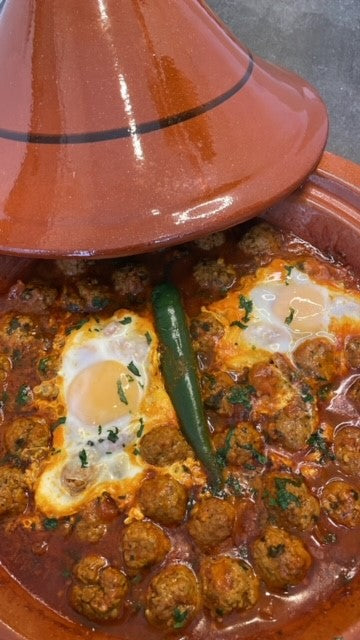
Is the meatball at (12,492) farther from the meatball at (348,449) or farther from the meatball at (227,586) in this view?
the meatball at (348,449)

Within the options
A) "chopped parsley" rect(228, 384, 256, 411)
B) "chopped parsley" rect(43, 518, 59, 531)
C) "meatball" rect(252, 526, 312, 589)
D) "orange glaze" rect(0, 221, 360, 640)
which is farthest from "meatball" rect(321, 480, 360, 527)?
"chopped parsley" rect(43, 518, 59, 531)

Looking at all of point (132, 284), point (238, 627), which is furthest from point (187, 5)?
point (238, 627)

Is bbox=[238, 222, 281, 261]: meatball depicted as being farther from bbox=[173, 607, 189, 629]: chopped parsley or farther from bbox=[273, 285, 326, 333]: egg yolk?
bbox=[173, 607, 189, 629]: chopped parsley

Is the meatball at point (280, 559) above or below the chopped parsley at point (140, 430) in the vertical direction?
below

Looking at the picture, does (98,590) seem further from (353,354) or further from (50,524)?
(353,354)

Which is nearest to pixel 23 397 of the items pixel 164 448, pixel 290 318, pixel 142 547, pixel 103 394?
pixel 103 394

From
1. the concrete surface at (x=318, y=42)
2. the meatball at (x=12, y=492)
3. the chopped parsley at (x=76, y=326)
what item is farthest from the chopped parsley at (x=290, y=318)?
the concrete surface at (x=318, y=42)

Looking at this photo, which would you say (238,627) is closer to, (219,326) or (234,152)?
(219,326)
